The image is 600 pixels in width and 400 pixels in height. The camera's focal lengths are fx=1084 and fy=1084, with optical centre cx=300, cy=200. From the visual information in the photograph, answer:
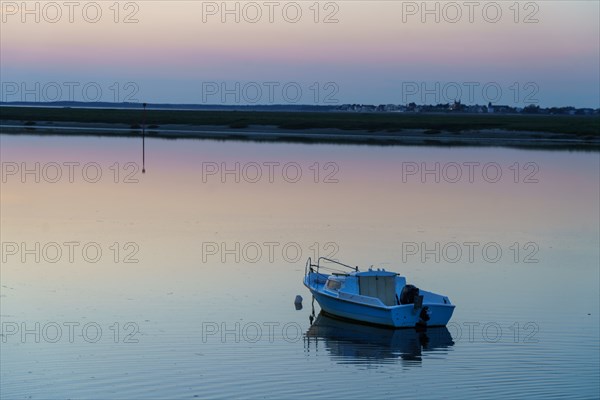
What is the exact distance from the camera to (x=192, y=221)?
98.2ft

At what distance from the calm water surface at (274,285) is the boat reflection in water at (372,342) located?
0.17 feet

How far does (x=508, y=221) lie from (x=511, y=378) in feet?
58.5

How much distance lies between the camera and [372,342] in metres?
18.3

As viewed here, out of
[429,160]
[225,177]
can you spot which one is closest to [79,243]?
[225,177]

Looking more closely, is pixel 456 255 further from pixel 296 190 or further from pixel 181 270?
pixel 296 190

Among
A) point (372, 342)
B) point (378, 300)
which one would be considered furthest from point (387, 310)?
point (372, 342)

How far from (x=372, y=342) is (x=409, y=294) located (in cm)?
157

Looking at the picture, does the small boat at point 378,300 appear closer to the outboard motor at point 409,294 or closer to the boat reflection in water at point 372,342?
the outboard motor at point 409,294

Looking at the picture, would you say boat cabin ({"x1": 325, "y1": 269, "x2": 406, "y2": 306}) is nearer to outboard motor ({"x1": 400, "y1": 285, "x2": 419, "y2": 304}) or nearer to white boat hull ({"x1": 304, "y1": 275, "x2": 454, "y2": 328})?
white boat hull ({"x1": 304, "y1": 275, "x2": 454, "y2": 328})

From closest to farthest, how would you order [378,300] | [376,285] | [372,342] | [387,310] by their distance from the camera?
[372,342]
[387,310]
[378,300]
[376,285]

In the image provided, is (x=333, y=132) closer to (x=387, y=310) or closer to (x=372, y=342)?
(x=387, y=310)

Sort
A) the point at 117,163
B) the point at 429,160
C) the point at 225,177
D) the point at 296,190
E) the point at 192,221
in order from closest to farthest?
the point at 192,221
the point at 296,190
the point at 225,177
the point at 117,163
the point at 429,160

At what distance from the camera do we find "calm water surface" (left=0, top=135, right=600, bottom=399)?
1518cm

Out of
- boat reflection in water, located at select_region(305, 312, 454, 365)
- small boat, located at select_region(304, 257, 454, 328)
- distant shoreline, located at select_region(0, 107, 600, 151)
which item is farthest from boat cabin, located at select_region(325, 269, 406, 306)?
distant shoreline, located at select_region(0, 107, 600, 151)
